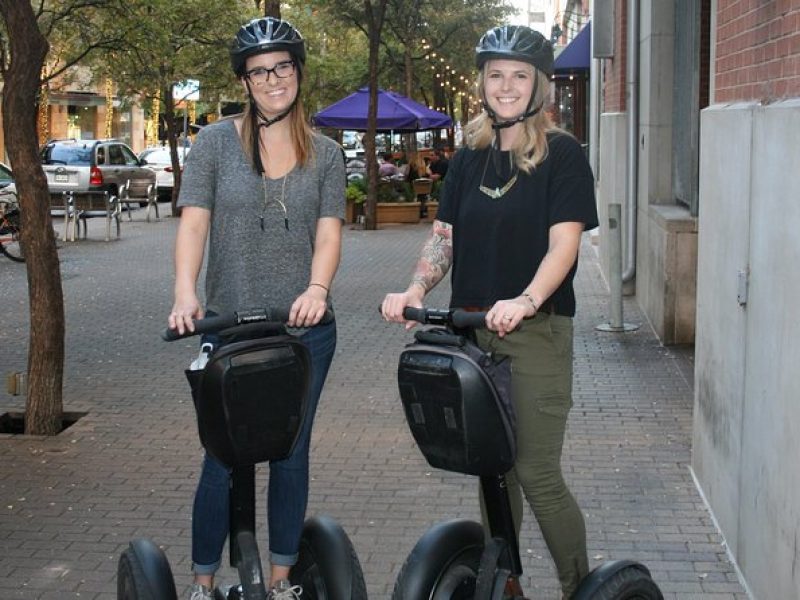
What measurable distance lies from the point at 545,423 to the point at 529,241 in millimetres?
550

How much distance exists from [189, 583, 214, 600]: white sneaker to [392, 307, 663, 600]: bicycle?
67 cm

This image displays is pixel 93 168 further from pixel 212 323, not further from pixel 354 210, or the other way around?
pixel 212 323

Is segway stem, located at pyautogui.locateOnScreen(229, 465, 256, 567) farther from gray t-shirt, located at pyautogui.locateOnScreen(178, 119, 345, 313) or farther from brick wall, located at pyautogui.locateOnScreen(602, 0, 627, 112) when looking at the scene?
brick wall, located at pyautogui.locateOnScreen(602, 0, 627, 112)

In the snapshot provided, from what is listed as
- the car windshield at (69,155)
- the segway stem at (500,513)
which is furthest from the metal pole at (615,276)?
the car windshield at (69,155)

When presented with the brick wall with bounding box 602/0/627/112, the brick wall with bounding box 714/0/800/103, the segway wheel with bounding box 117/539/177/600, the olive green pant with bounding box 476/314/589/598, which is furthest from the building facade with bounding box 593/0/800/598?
the brick wall with bounding box 602/0/627/112

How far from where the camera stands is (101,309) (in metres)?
13.4

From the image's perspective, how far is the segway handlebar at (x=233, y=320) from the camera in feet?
11.9

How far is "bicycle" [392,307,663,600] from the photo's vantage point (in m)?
3.37

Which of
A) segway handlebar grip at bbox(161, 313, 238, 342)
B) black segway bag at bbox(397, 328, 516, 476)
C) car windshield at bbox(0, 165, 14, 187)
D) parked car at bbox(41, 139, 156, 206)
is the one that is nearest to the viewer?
black segway bag at bbox(397, 328, 516, 476)

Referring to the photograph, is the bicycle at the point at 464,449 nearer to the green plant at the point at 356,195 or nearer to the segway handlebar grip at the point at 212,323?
the segway handlebar grip at the point at 212,323

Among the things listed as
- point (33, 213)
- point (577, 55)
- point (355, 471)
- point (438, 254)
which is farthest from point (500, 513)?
point (577, 55)

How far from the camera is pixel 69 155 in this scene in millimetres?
30297

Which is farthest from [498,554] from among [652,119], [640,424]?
[652,119]

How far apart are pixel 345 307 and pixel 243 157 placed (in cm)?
927
